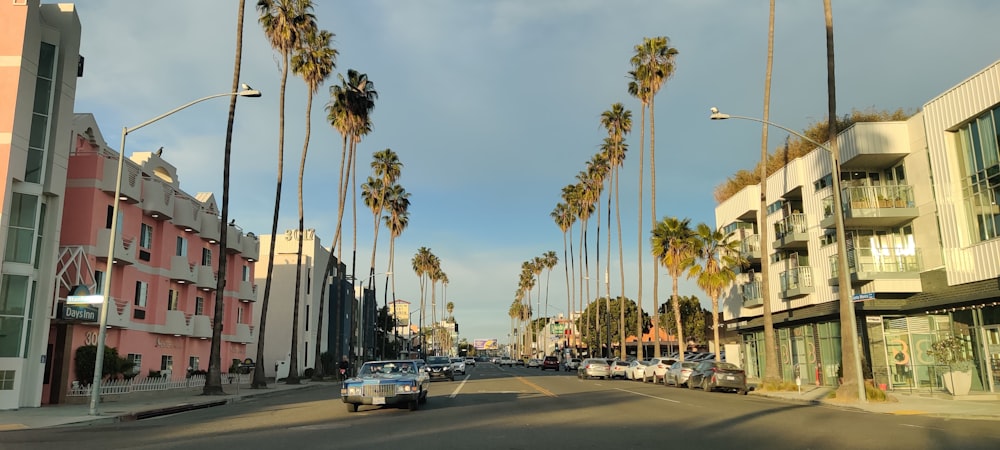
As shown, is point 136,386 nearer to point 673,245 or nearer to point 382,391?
point 382,391

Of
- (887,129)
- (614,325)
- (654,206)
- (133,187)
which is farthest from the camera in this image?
(614,325)

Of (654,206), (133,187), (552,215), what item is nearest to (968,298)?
(654,206)

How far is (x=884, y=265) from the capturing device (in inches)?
1158

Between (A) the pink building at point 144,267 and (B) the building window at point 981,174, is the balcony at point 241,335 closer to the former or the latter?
(A) the pink building at point 144,267

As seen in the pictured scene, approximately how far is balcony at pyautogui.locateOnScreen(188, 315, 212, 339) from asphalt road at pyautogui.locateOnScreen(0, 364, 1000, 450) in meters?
20.4

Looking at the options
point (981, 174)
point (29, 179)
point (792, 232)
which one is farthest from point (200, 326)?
point (981, 174)

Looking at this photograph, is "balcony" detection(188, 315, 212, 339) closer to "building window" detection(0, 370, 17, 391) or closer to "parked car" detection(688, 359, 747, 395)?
"building window" detection(0, 370, 17, 391)

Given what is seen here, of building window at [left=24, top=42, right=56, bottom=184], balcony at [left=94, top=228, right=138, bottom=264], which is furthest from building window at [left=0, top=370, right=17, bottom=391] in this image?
balcony at [left=94, top=228, right=138, bottom=264]

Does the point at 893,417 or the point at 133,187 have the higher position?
the point at 133,187

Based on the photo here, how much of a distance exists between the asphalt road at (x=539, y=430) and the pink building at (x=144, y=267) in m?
11.2

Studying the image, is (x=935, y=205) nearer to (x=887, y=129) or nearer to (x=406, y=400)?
(x=887, y=129)

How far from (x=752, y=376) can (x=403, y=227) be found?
134 feet

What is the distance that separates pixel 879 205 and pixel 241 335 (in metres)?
37.5

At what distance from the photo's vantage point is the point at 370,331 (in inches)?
4099
